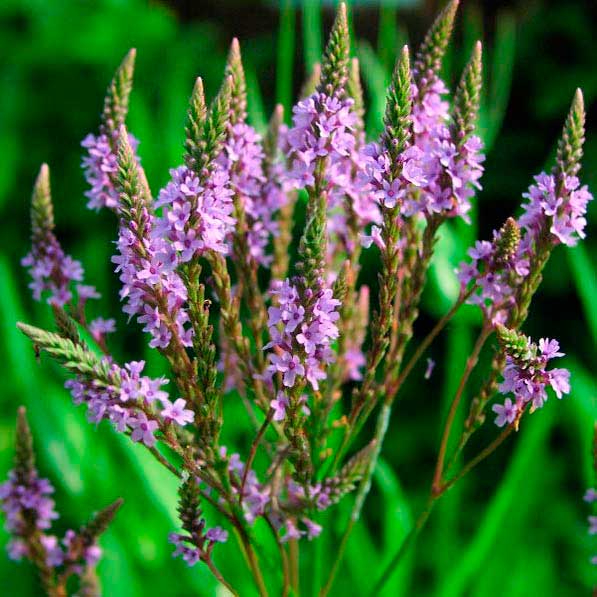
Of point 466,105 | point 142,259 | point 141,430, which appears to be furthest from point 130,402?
point 466,105

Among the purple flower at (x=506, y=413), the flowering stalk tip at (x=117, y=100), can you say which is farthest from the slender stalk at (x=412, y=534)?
the flowering stalk tip at (x=117, y=100)

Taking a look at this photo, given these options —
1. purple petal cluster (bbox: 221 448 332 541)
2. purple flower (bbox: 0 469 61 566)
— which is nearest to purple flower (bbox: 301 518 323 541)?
purple petal cluster (bbox: 221 448 332 541)

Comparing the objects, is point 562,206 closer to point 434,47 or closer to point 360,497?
point 434,47

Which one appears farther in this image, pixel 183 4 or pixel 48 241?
pixel 183 4

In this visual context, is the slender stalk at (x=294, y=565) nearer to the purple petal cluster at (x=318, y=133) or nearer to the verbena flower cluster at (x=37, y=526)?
the verbena flower cluster at (x=37, y=526)

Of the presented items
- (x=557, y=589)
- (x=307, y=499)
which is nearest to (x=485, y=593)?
(x=557, y=589)

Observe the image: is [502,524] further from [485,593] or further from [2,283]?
[2,283]

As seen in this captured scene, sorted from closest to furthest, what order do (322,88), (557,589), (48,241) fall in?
(322,88) → (48,241) → (557,589)

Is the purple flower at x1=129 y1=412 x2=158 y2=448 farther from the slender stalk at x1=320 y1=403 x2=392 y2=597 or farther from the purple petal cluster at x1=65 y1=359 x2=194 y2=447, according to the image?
the slender stalk at x1=320 y1=403 x2=392 y2=597
